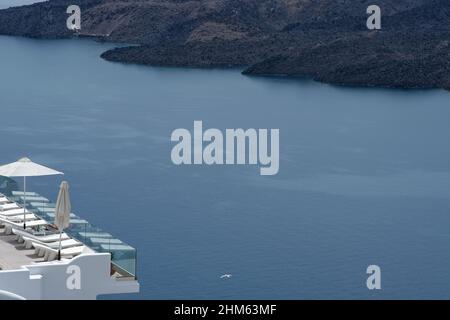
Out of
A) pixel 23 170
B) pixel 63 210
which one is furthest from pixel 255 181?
pixel 63 210

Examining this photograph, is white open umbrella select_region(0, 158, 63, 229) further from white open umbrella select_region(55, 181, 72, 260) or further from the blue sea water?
the blue sea water

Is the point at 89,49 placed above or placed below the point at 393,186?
above

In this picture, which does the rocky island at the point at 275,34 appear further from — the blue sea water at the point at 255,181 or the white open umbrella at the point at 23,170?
the white open umbrella at the point at 23,170

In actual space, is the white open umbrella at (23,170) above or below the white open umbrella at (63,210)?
above

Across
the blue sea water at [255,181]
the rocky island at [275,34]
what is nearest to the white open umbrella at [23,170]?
the blue sea water at [255,181]
